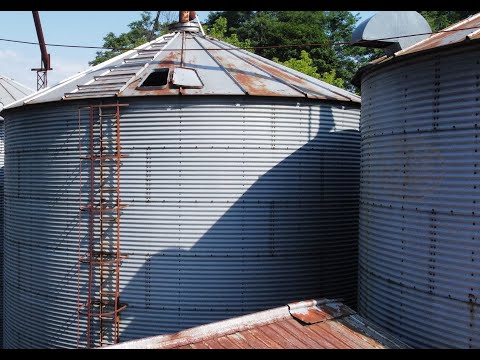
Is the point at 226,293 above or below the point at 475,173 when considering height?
below

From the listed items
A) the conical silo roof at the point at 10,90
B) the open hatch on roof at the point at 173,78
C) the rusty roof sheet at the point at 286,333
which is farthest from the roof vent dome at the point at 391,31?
the conical silo roof at the point at 10,90

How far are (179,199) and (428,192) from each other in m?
5.92

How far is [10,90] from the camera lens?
2397cm

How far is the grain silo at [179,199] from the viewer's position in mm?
11945

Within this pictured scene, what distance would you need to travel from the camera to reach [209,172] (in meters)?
12.0

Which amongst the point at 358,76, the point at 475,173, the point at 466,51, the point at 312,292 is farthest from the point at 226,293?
the point at 466,51

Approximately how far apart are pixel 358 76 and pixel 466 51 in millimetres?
4000

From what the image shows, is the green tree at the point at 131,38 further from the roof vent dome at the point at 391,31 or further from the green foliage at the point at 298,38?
the roof vent dome at the point at 391,31

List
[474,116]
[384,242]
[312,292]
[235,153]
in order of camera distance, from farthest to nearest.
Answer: [312,292], [235,153], [384,242], [474,116]

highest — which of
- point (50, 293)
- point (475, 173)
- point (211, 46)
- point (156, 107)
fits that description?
point (211, 46)

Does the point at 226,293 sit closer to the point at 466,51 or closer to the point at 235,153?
the point at 235,153

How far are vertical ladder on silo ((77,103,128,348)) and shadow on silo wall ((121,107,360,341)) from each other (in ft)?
1.39

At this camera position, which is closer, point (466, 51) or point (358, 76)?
point (466, 51)

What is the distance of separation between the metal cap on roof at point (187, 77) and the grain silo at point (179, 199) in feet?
0.26
